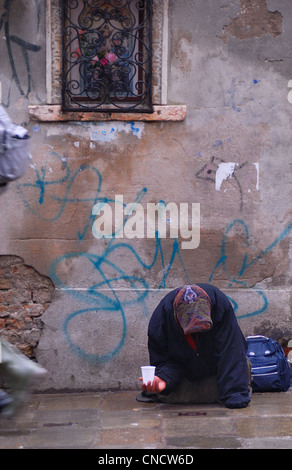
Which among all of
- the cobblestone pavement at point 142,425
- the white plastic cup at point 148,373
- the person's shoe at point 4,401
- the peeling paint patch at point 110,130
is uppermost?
the peeling paint patch at point 110,130

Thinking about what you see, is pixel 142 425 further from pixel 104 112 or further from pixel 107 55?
pixel 107 55

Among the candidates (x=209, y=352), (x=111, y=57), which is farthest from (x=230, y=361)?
(x=111, y=57)

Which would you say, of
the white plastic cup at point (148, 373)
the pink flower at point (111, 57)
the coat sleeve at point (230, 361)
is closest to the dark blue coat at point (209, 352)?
the coat sleeve at point (230, 361)

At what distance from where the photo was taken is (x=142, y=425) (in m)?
5.29

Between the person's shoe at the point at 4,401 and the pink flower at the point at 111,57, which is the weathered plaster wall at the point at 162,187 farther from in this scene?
the person's shoe at the point at 4,401

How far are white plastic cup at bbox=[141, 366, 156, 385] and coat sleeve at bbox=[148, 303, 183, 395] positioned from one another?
0.26 meters

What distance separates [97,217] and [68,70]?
1282 millimetres

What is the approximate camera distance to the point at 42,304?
6418mm

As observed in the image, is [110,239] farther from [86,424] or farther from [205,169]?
[86,424]

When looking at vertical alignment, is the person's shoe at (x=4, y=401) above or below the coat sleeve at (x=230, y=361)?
above

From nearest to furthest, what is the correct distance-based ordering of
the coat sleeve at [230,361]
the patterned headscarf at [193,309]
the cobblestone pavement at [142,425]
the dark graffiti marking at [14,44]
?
the cobblestone pavement at [142,425]
the patterned headscarf at [193,309]
the coat sleeve at [230,361]
the dark graffiti marking at [14,44]

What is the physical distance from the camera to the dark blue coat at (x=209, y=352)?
18.5 feet

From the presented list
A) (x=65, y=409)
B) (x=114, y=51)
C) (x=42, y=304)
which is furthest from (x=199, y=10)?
(x=65, y=409)

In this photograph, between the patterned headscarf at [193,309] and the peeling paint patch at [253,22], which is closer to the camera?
the patterned headscarf at [193,309]
